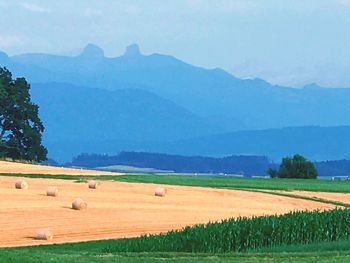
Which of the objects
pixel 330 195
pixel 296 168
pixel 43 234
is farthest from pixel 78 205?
pixel 296 168

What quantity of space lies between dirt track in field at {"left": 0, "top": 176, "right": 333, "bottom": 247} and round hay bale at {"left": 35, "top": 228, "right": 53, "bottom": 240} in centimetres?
25

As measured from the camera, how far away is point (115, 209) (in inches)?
1511

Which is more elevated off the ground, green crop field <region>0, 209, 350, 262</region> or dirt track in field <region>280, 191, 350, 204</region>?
dirt track in field <region>280, 191, 350, 204</region>

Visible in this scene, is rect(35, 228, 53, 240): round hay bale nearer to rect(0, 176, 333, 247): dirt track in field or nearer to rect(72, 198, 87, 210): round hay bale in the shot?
rect(0, 176, 333, 247): dirt track in field

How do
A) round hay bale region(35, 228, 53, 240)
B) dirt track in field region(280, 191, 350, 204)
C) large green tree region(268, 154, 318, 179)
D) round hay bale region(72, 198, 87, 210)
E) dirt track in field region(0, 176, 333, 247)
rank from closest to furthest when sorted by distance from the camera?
1. round hay bale region(35, 228, 53, 240)
2. dirt track in field region(0, 176, 333, 247)
3. round hay bale region(72, 198, 87, 210)
4. dirt track in field region(280, 191, 350, 204)
5. large green tree region(268, 154, 318, 179)

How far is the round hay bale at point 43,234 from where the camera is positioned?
29.7 m

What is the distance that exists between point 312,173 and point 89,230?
60509mm

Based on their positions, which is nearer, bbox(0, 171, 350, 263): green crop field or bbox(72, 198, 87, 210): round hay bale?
bbox(0, 171, 350, 263): green crop field

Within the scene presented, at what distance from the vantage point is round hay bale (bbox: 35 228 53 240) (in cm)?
2973

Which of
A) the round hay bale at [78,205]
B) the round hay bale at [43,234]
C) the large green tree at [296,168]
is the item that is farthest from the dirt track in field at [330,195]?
the large green tree at [296,168]

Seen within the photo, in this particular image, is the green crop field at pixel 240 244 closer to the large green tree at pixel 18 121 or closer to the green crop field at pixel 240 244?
the green crop field at pixel 240 244

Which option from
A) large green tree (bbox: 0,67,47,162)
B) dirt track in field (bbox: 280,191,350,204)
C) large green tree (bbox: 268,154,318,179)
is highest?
large green tree (bbox: 0,67,47,162)

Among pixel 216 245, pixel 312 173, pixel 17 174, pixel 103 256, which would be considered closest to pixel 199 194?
pixel 17 174

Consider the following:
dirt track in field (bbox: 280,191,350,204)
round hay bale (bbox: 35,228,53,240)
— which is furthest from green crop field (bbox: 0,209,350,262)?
dirt track in field (bbox: 280,191,350,204)
